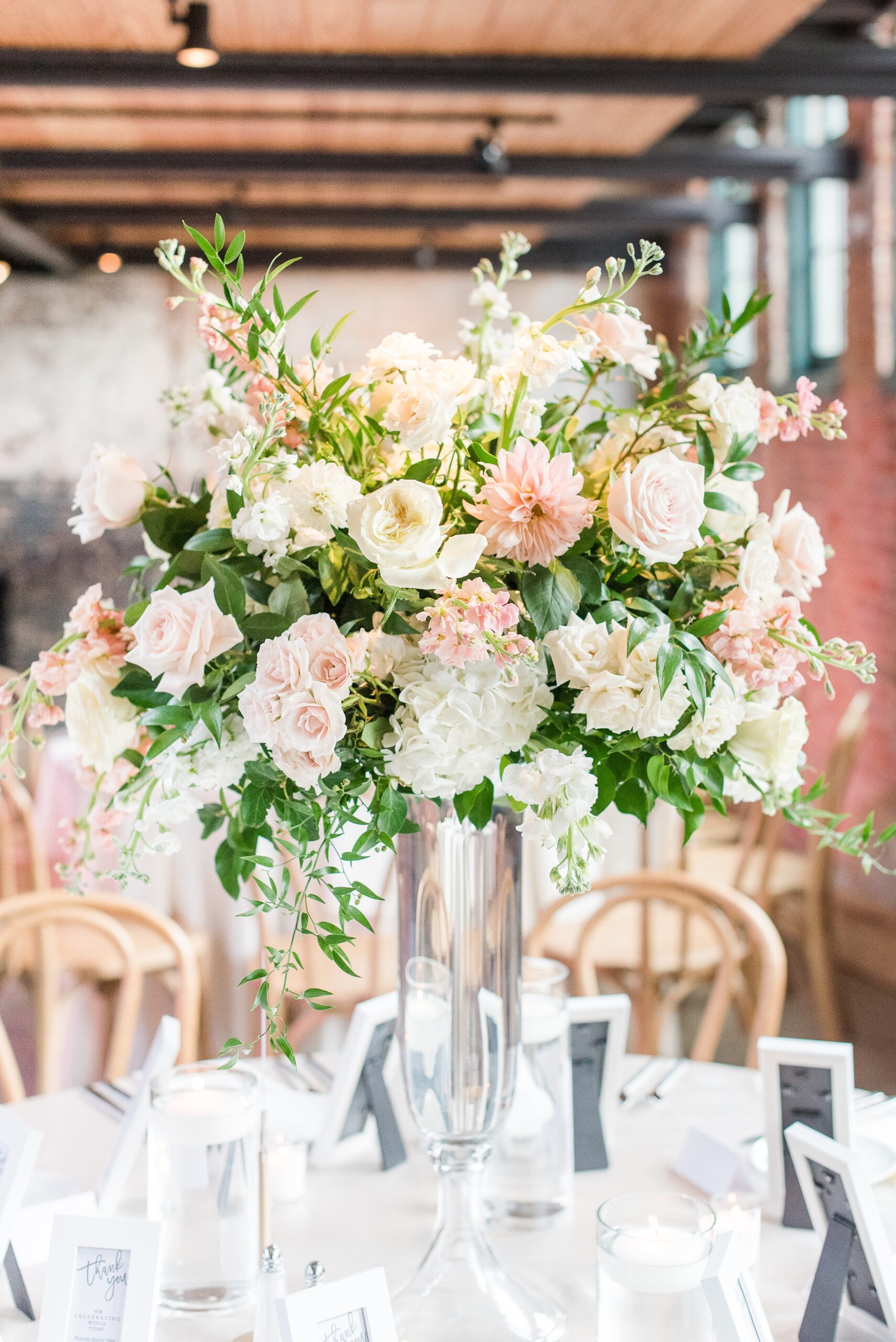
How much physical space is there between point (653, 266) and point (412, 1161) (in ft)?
3.67

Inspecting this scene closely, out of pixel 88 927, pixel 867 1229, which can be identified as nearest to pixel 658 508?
pixel 867 1229

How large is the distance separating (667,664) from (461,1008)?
42 centimetres

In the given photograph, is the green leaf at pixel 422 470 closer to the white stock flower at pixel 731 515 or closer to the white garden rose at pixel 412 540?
the white garden rose at pixel 412 540

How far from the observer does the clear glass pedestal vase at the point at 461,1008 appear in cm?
123

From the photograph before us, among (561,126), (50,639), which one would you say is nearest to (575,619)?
(561,126)

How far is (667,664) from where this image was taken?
3.37ft

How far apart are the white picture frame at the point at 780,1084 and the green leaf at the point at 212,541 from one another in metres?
0.82

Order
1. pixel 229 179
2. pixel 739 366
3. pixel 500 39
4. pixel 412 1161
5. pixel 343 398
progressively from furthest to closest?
pixel 739 366, pixel 229 179, pixel 500 39, pixel 412 1161, pixel 343 398

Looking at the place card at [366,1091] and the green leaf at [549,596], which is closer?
the green leaf at [549,596]

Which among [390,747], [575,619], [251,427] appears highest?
[251,427]

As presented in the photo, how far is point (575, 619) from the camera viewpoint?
3.51ft

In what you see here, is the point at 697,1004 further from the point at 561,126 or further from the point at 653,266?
the point at 653,266

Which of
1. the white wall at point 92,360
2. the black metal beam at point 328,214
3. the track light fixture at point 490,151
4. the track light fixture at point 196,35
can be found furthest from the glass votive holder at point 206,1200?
the white wall at point 92,360

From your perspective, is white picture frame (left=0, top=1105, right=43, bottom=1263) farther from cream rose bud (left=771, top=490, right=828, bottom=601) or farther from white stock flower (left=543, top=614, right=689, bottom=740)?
cream rose bud (left=771, top=490, right=828, bottom=601)
